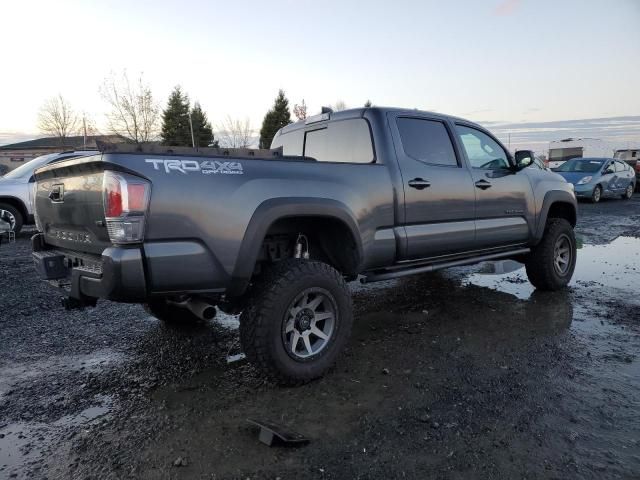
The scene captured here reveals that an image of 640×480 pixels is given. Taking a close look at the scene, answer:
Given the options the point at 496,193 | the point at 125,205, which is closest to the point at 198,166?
the point at 125,205

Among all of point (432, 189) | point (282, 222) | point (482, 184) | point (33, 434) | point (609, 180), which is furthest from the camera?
point (609, 180)

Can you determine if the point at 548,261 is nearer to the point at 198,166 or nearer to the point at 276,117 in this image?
the point at 198,166

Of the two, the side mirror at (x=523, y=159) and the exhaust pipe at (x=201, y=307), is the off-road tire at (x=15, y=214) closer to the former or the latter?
the exhaust pipe at (x=201, y=307)

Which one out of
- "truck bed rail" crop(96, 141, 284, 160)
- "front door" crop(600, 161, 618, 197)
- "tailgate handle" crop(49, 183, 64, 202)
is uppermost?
"truck bed rail" crop(96, 141, 284, 160)

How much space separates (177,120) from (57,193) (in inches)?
1705

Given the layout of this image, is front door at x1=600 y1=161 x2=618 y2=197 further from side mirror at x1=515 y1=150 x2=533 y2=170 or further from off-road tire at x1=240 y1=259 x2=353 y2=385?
off-road tire at x1=240 y1=259 x2=353 y2=385

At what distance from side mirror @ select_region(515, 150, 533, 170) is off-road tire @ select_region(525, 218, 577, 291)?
100cm

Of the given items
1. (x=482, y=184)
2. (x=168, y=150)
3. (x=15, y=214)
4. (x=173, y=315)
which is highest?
(x=168, y=150)

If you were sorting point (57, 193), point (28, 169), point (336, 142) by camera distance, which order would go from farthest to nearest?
point (28, 169)
point (336, 142)
point (57, 193)

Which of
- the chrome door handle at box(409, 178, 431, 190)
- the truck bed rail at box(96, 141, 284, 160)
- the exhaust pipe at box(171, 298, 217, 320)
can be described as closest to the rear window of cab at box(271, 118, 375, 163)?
the chrome door handle at box(409, 178, 431, 190)

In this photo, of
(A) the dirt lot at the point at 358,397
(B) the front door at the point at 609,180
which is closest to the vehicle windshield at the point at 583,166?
(B) the front door at the point at 609,180

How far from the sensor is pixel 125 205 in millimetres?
2635

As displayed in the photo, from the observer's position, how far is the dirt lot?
8.00 ft

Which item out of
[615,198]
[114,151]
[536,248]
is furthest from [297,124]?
[615,198]
